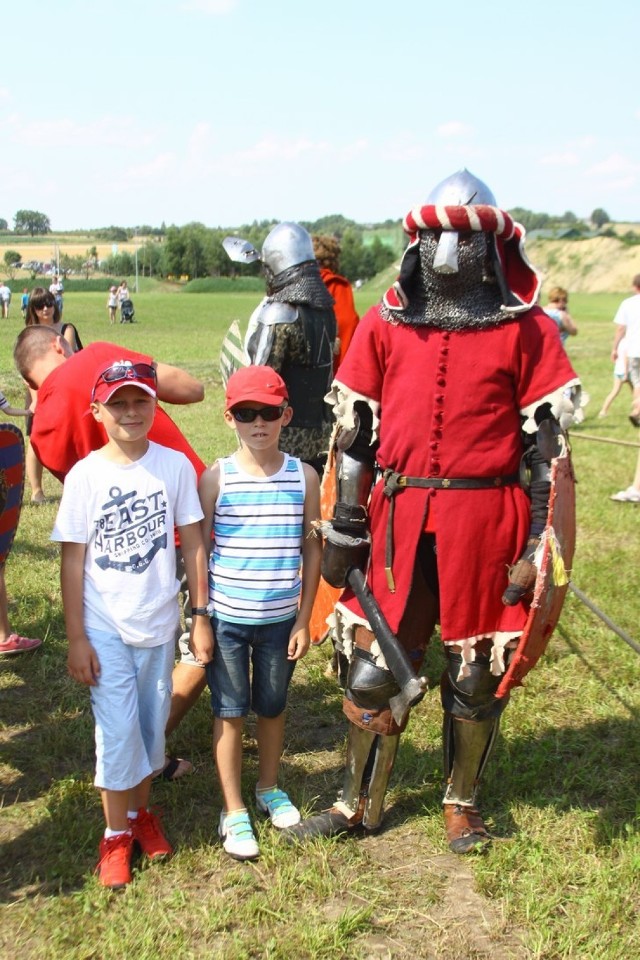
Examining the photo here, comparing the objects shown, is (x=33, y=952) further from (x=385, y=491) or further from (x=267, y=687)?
(x=385, y=491)

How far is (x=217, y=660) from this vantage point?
3.05 metres

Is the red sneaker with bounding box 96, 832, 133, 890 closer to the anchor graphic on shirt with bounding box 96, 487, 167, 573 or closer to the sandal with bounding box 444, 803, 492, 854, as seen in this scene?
the anchor graphic on shirt with bounding box 96, 487, 167, 573

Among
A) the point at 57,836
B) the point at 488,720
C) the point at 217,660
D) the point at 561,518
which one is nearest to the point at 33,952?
the point at 57,836

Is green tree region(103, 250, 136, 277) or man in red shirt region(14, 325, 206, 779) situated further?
green tree region(103, 250, 136, 277)

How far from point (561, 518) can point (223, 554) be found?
110 centimetres

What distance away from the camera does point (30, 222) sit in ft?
341

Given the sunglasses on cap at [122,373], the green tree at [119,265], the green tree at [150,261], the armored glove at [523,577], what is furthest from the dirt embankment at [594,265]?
the sunglasses on cap at [122,373]

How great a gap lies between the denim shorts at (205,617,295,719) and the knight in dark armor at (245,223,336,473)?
1632mm

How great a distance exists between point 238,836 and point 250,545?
100 centimetres

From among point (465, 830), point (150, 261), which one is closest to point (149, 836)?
point (465, 830)

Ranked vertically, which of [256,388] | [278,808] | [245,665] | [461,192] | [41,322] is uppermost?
[461,192]

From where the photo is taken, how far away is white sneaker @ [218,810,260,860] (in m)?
3.04

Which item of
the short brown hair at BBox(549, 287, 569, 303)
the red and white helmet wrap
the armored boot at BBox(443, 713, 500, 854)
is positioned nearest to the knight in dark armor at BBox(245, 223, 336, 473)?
the red and white helmet wrap

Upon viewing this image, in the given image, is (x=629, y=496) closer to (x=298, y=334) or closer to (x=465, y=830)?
(x=298, y=334)
